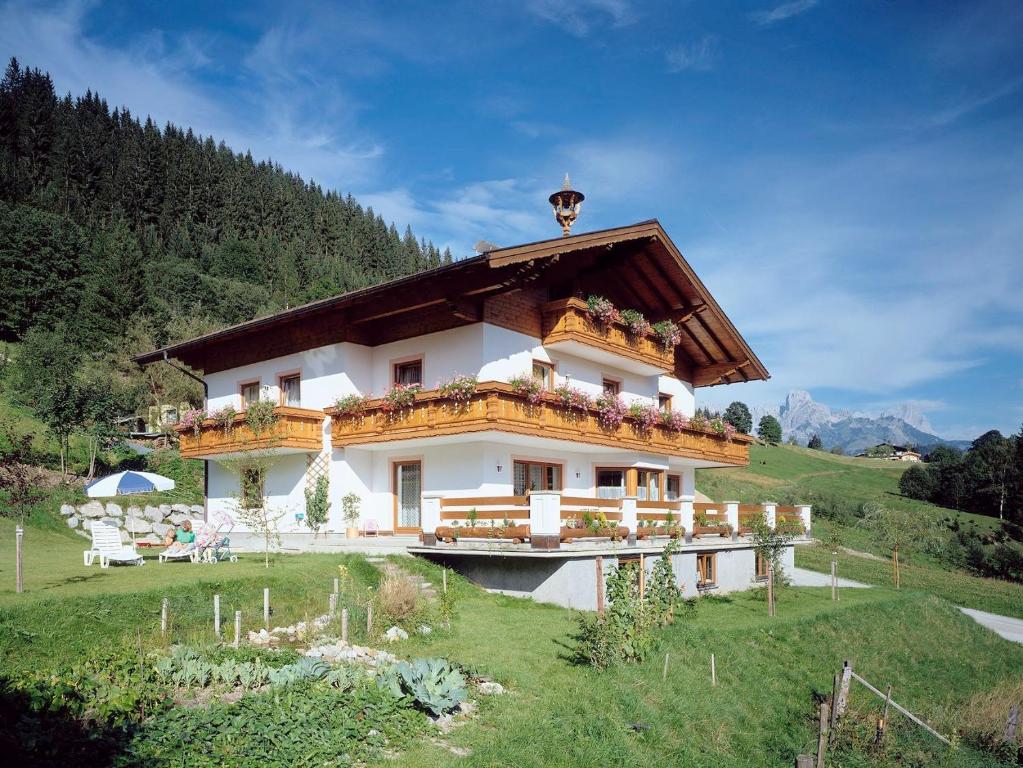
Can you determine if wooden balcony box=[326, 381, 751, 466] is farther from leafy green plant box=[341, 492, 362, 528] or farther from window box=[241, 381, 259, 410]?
window box=[241, 381, 259, 410]

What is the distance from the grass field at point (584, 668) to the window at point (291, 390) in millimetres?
6395

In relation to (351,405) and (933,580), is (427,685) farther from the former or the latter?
(933,580)

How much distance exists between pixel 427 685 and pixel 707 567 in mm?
14417

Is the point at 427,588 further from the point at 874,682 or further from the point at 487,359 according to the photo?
the point at 874,682

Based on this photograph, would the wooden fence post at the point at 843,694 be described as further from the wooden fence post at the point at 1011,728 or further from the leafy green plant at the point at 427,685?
the leafy green plant at the point at 427,685

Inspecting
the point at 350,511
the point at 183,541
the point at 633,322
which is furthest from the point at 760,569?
the point at 183,541

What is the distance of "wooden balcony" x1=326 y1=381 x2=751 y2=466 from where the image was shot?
18.0 m

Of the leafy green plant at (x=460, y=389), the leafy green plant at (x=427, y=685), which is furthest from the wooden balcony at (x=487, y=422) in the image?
the leafy green plant at (x=427, y=685)

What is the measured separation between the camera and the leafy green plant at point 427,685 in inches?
341

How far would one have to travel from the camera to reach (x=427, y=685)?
8750 millimetres

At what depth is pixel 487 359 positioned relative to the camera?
19344 mm

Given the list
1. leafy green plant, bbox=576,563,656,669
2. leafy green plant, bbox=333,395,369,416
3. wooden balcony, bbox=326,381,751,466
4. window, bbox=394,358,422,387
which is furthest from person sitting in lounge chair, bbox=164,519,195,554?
leafy green plant, bbox=576,563,656,669

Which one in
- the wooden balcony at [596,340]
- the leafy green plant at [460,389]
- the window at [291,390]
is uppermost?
the wooden balcony at [596,340]

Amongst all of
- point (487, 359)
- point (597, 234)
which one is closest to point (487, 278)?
point (487, 359)
